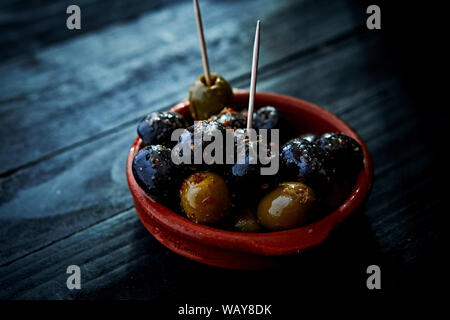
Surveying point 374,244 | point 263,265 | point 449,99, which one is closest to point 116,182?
point 263,265

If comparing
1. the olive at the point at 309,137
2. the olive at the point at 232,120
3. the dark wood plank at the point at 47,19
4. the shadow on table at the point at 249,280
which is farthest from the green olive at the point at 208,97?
the dark wood plank at the point at 47,19

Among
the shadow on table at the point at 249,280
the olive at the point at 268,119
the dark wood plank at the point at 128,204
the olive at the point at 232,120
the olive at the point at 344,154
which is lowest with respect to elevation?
the shadow on table at the point at 249,280

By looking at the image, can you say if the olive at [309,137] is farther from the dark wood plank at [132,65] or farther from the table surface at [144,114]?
the dark wood plank at [132,65]

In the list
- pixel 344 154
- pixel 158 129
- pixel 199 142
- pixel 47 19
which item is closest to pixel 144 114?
pixel 158 129

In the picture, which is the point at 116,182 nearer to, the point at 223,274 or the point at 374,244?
the point at 223,274

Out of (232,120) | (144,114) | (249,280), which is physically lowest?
(249,280)

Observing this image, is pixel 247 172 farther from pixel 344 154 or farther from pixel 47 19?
pixel 47 19

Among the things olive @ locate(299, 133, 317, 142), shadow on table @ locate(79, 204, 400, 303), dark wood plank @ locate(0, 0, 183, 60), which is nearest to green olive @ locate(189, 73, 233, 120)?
olive @ locate(299, 133, 317, 142)

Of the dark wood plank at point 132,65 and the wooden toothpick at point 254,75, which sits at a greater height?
the wooden toothpick at point 254,75
